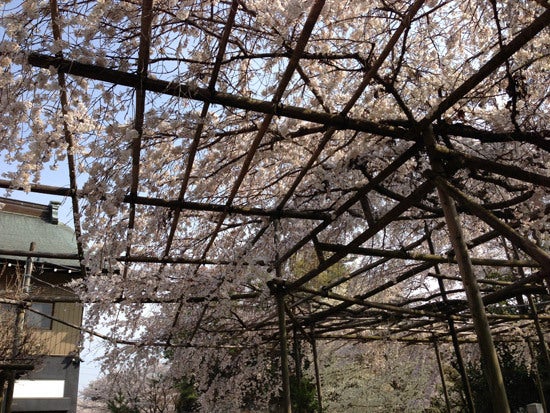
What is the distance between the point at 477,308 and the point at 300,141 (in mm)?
2200

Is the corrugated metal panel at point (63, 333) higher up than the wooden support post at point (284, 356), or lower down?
higher up

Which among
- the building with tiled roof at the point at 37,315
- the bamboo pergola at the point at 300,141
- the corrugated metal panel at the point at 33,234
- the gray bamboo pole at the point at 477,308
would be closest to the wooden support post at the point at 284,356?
the bamboo pergola at the point at 300,141

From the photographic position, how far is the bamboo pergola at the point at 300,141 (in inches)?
98.0

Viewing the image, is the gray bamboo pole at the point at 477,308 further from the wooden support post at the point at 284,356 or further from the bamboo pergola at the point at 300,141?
the wooden support post at the point at 284,356

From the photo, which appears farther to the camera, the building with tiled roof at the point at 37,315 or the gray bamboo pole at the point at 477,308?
the building with tiled roof at the point at 37,315

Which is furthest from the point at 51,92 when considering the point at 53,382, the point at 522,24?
the point at 53,382

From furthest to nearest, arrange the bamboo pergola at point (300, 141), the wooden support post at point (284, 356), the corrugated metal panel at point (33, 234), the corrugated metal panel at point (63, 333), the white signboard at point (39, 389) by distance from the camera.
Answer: the corrugated metal panel at point (33, 234) < the corrugated metal panel at point (63, 333) < the white signboard at point (39, 389) < the wooden support post at point (284, 356) < the bamboo pergola at point (300, 141)

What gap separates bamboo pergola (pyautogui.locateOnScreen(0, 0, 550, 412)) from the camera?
8.16ft

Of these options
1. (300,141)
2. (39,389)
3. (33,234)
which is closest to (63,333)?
(39,389)

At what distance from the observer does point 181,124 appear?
9.89 feet

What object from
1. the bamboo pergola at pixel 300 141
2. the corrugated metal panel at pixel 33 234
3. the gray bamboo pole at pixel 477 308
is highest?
the corrugated metal panel at pixel 33 234

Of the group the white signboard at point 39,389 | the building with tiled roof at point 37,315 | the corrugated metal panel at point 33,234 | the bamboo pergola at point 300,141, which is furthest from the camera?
the corrugated metal panel at point 33,234

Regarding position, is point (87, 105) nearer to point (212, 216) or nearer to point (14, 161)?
point (14, 161)

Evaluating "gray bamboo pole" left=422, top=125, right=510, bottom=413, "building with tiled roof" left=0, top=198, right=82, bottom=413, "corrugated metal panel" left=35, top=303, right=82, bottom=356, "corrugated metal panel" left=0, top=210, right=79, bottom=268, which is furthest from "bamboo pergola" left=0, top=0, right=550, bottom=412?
"corrugated metal panel" left=0, top=210, right=79, bottom=268
